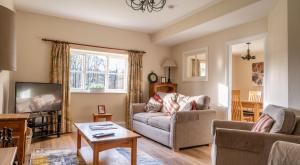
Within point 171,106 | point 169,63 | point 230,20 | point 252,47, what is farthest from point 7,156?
point 252,47

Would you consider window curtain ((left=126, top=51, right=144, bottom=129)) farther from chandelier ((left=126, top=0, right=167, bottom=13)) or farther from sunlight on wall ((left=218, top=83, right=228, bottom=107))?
sunlight on wall ((left=218, top=83, right=228, bottom=107))

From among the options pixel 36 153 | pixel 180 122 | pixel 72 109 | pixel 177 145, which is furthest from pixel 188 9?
pixel 36 153

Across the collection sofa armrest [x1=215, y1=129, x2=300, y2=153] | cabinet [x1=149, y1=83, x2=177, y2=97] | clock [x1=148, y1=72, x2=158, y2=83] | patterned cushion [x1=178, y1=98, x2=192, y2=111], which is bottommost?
sofa armrest [x1=215, y1=129, x2=300, y2=153]

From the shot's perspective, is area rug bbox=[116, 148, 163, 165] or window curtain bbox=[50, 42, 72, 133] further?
window curtain bbox=[50, 42, 72, 133]

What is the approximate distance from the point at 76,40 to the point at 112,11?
3.97 ft

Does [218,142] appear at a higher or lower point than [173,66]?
lower

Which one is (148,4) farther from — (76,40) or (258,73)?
(258,73)

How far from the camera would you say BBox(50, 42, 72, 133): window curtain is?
4.17m

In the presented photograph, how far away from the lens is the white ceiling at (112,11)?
350cm

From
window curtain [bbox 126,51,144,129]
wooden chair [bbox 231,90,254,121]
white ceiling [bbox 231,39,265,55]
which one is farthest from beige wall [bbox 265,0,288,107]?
window curtain [bbox 126,51,144,129]

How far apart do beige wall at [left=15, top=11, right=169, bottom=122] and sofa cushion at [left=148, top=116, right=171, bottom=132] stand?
1.49 metres

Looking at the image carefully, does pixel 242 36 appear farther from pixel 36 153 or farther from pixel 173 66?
pixel 36 153

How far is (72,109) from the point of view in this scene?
4453 mm

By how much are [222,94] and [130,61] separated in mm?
2380
